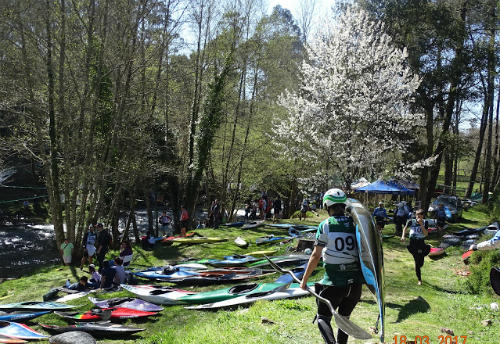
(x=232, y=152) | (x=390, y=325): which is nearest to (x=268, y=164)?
(x=232, y=152)

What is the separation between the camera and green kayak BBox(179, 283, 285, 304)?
8.34 meters

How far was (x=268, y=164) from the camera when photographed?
936 inches

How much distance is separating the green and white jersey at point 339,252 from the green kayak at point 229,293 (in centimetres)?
453

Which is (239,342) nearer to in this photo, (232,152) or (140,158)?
(140,158)

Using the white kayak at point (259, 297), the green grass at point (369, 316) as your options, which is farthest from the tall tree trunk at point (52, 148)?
the white kayak at point (259, 297)

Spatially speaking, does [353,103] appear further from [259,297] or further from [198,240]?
[259,297]

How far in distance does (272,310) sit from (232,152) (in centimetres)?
1845

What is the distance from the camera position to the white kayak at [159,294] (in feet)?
29.4

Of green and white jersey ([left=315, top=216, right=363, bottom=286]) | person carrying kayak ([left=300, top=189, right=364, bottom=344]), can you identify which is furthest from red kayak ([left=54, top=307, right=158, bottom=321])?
green and white jersey ([left=315, top=216, right=363, bottom=286])

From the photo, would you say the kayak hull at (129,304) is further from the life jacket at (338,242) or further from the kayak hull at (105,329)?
the life jacket at (338,242)

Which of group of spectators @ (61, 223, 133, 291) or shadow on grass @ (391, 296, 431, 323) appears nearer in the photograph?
shadow on grass @ (391, 296, 431, 323)

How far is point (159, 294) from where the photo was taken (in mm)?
9242

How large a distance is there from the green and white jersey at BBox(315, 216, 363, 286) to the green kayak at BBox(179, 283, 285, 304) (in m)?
4.53
